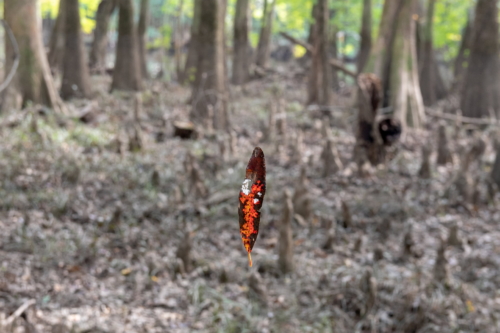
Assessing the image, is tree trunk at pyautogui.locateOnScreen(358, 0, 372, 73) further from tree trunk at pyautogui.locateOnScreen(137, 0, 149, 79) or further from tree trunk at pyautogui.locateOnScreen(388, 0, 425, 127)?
tree trunk at pyautogui.locateOnScreen(137, 0, 149, 79)

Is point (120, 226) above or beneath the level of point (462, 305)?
above

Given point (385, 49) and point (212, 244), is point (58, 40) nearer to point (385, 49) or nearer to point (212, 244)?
point (385, 49)

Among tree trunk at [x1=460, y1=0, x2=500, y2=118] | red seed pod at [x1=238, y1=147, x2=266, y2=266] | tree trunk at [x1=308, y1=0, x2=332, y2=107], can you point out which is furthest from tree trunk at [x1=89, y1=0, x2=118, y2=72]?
red seed pod at [x1=238, y1=147, x2=266, y2=266]

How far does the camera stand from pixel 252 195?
52cm

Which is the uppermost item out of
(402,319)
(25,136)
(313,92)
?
(313,92)

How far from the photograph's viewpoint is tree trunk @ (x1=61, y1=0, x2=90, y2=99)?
12.1m

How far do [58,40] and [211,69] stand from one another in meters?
4.88

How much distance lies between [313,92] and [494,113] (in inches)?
186

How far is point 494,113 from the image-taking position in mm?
12812

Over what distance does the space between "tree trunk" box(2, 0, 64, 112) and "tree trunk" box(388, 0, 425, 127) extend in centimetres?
755

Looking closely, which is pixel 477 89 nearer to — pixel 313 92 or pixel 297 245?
pixel 313 92

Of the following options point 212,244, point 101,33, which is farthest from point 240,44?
point 212,244

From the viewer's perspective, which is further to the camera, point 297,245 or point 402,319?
point 297,245

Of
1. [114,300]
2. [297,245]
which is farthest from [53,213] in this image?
[297,245]
